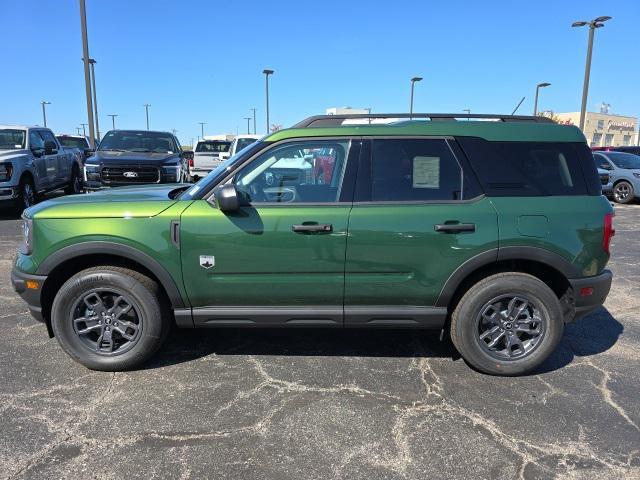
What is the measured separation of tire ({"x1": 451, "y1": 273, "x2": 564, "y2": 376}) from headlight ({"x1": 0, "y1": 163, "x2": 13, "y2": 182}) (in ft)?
30.6

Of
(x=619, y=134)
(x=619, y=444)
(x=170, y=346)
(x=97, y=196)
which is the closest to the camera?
(x=619, y=444)

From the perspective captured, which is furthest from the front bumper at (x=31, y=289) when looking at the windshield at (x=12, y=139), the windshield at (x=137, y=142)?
the windshield at (x=137, y=142)

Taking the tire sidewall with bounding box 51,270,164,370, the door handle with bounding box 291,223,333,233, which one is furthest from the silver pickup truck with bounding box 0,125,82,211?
the door handle with bounding box 291,223,333,233

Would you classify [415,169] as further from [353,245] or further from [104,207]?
[104,207]

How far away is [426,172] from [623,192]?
46.6ft

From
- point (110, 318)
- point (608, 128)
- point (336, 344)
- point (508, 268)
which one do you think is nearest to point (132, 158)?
point (110, 318)

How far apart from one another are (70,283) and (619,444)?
3.68 m

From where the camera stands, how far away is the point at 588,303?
11.7 feet

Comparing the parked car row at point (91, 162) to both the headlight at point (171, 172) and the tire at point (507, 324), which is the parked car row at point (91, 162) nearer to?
the headlight at point (171, 172)

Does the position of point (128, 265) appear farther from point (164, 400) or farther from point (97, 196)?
point (164, 400)

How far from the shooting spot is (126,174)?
33.4ft

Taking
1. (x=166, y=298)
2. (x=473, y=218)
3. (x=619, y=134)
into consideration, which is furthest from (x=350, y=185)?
(x=619, y=134)

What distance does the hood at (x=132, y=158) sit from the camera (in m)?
10.2

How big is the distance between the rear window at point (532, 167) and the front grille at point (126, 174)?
326 inches
